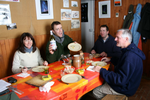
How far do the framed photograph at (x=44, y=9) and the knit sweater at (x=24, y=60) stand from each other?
2.90ft

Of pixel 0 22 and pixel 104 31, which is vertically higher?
pixel 0 22

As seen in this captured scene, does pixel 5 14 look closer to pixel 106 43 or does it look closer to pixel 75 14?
pixel 75 14

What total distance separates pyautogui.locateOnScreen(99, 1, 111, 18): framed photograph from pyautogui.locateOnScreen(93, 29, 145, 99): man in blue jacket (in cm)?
253

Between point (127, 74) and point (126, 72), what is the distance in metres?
0.03

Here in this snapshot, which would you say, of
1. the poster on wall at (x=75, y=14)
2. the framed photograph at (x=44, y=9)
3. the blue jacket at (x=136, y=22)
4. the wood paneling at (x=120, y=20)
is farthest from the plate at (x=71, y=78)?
the wood paneling at (x=120, y=20)

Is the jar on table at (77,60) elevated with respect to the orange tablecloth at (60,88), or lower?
elevated

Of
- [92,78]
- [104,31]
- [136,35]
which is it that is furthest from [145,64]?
[92,78]

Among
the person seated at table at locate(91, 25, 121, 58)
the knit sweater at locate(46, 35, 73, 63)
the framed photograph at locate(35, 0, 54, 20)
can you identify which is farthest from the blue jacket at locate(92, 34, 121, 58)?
the framed photograph at locate(35, 0, 54, 20)

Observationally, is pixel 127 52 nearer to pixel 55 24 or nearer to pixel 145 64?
pixel 55 24

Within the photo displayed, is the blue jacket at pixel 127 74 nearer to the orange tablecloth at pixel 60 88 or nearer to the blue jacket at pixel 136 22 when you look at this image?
the orange tablecloth at pixel 60 88

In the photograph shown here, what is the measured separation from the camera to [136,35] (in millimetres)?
3457

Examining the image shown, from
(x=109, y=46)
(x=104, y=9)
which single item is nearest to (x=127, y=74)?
(x=109, y=46)

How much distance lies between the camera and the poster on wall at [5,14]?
7.00 feet

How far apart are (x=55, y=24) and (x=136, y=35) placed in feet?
7.49
